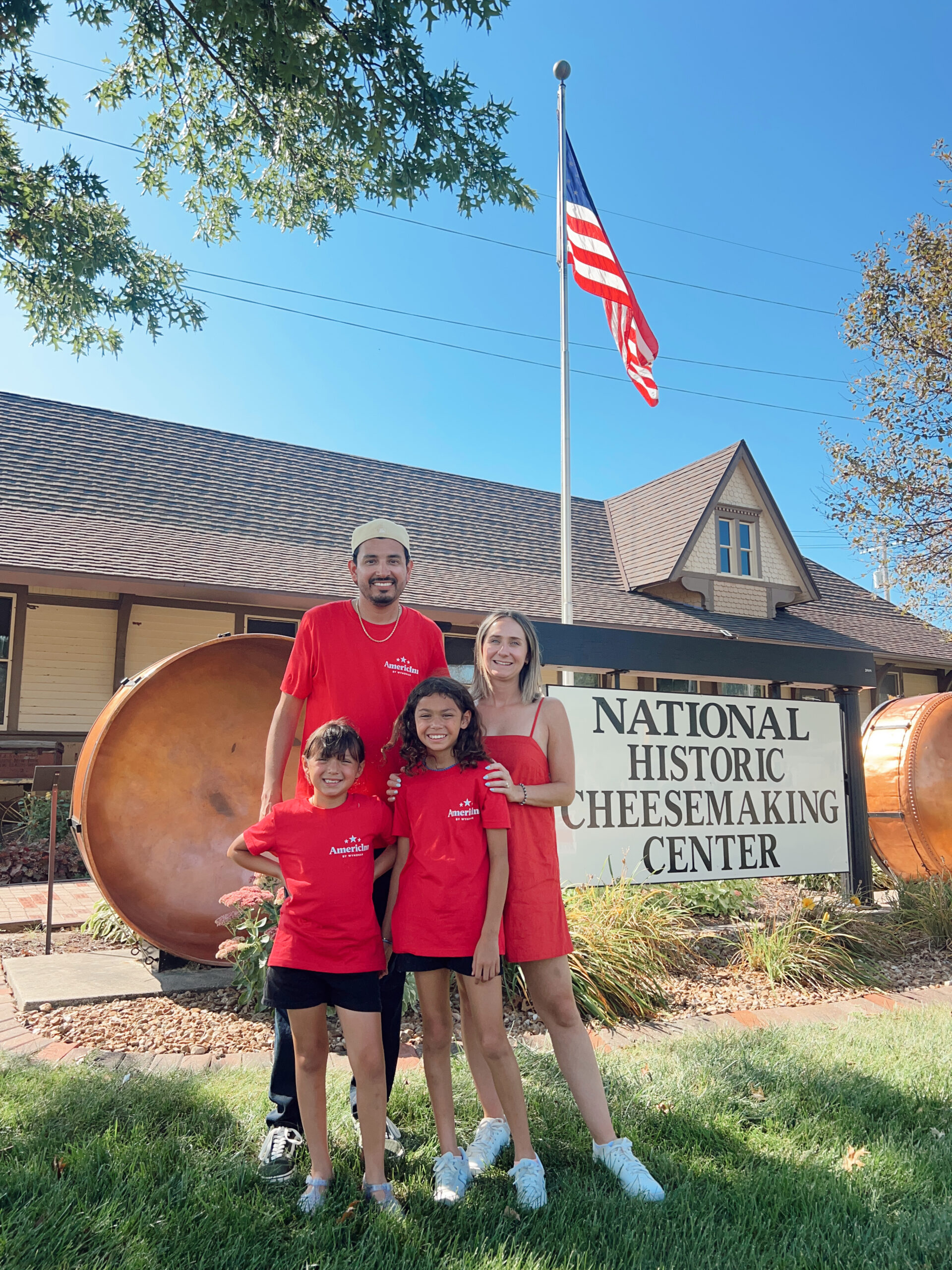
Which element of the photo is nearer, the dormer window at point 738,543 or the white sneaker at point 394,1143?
the white sneaker at point 394,1143

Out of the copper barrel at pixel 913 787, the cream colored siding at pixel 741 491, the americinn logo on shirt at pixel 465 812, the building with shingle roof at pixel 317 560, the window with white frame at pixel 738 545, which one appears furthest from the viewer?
the cream colored siding at pixel 741 491

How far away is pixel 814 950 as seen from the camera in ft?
16.3

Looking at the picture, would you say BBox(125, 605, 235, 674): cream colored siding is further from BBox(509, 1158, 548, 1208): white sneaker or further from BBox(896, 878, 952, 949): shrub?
BBox(509, 1158, 548, 1208): white sneaker

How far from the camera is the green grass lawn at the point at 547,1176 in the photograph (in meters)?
2.04

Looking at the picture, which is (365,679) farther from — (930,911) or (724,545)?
(724,545)

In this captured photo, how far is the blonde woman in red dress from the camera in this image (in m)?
2.51

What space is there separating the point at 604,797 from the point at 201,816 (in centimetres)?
243

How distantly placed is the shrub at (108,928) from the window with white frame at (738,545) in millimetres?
11847

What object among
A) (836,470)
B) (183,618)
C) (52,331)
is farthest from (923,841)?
(183,618)

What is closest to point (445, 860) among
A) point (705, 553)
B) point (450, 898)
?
point (450, 898)

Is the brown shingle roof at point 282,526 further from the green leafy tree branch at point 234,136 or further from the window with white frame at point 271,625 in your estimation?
the green leafy tree branch at point 234,136

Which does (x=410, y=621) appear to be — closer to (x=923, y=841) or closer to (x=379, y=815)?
(x=379, y=815)

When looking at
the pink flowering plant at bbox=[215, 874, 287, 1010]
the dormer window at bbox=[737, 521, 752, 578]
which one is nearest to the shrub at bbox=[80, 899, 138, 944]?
the pink flowering plant at bbox=[215, 874, 287, 1010]

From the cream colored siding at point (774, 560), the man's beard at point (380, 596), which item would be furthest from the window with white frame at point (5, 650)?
the cream colored siding at point (774, 560)
